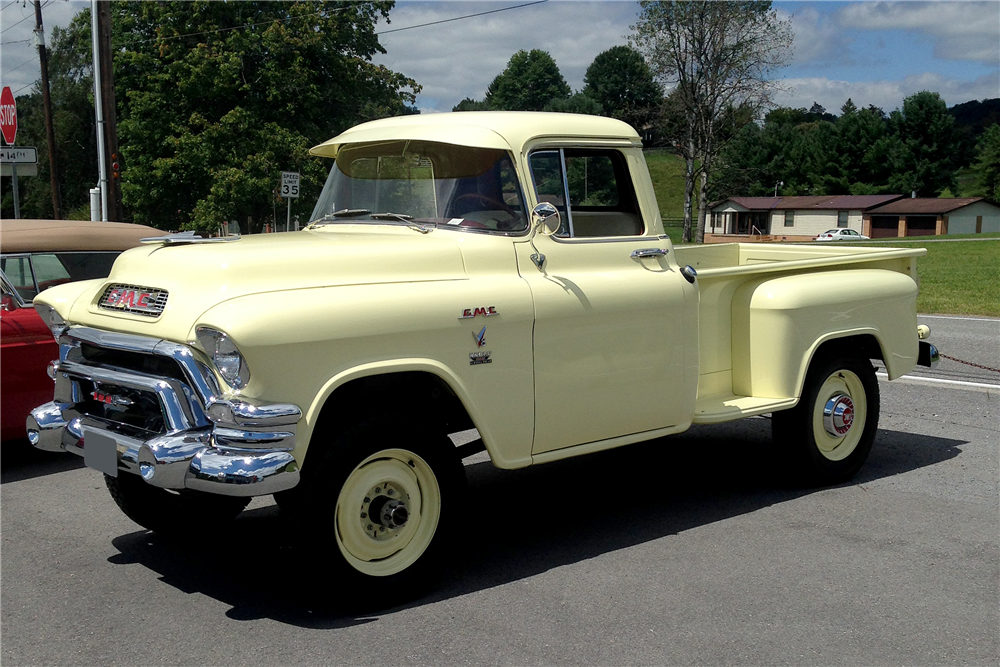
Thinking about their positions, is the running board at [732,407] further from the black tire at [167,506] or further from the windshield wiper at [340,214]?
the black tire at [167,506]

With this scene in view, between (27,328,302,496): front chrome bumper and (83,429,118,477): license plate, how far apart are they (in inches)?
0.7

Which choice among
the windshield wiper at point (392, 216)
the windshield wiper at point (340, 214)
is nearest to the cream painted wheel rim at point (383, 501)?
the windshield wiper at point (392, 216)

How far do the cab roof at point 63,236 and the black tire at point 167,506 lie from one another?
242cm

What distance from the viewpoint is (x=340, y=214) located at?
5.71 metres

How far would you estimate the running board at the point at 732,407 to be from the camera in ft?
18.9

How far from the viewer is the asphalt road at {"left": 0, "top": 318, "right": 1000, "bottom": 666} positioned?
162 inches

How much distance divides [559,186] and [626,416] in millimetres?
1285

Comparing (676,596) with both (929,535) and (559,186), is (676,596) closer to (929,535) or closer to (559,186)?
(929,535)

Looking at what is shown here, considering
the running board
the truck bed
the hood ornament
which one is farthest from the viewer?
the truck bed

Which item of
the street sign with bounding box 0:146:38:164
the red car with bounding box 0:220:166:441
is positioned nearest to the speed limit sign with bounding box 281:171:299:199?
the street sign with bounding box 0:146:38:164

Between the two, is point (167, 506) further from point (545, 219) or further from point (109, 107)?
point (109, 107)

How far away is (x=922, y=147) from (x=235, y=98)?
76347mm

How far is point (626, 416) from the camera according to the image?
17.6ft

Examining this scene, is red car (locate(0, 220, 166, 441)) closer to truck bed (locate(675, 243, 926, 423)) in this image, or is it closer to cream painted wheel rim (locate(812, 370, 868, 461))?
truck bed (locate(675, 243, 926, 423))
